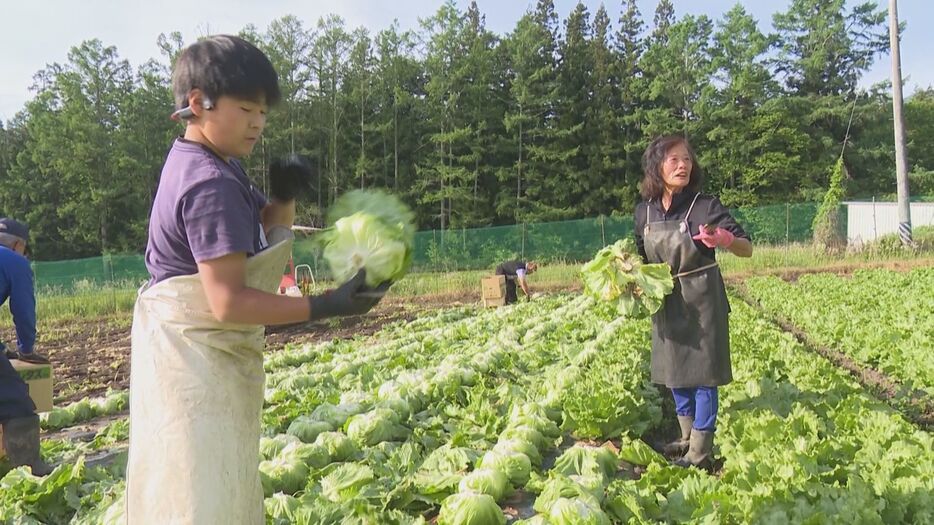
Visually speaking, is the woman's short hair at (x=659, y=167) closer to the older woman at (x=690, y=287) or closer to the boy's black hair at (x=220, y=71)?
the older woman at (x=690, y=287)

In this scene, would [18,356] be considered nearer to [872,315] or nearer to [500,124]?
[872,315]

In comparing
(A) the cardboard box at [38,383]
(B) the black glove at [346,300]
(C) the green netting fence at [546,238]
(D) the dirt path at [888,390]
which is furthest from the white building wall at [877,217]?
(B) the black glove at [346,300]

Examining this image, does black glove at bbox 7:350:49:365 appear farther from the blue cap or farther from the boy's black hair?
the boy's black hair

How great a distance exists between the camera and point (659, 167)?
13.4 feet

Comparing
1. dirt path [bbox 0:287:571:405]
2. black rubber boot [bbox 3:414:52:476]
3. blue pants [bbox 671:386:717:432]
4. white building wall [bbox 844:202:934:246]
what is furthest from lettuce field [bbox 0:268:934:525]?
white building wall [bbox 844:202:934:246]

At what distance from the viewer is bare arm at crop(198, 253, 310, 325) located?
1.56 meters

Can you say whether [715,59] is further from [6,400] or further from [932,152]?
[6,400]

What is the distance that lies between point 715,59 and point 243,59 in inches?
1902

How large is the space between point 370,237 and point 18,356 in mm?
4872

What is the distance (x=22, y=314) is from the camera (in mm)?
5047

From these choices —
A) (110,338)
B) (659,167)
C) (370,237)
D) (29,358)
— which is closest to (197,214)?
Answer: (370,237)

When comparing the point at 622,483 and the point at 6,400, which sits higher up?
the point at 6,400

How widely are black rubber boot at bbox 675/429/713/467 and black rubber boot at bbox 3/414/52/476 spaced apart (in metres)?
4.44

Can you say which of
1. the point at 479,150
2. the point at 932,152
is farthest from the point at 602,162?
the point at 932,152
